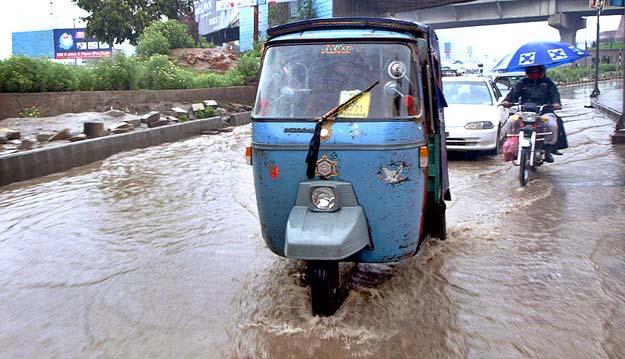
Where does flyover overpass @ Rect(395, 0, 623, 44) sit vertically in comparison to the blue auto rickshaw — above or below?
above

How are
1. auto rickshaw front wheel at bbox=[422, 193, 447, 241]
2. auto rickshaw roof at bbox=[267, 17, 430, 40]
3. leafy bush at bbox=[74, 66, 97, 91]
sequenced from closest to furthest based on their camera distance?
1. auto rickshaw roof at bbox=[267, 17, 430, 40]
2. auto rickshaw front wheel at bbox=[422, 193, 447, 241]
3. leafy bush at bbox=[74, 66, 97, 91]

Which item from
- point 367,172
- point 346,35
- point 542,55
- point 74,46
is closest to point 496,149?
point 542,55

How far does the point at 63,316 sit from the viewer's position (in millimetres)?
4570

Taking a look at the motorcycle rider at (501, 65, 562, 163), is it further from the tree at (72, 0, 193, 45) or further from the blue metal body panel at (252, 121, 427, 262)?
the tree at (72, 0, 193, 45)

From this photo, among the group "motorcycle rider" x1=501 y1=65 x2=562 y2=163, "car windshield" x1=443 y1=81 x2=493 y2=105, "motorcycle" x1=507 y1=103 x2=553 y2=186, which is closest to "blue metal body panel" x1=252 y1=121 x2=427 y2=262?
"motorcycle" x1=507 y1=103 x2=553 y2=186

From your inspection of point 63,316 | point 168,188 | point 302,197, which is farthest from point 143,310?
point 168,188

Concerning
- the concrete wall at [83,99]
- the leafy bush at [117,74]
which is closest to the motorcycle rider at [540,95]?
the concrete wall at [83,99]

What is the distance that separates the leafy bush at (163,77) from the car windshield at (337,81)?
16.1m

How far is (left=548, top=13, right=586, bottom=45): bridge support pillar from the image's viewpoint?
45.7m

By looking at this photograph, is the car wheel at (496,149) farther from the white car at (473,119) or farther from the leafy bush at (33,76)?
the leafy bush at (33,76)

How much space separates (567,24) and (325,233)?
5040 cm

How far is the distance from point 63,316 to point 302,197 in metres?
2.04

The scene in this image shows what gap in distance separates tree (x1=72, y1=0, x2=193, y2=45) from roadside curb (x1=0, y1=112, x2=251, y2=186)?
27.8 meters

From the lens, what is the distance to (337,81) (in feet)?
14.7
